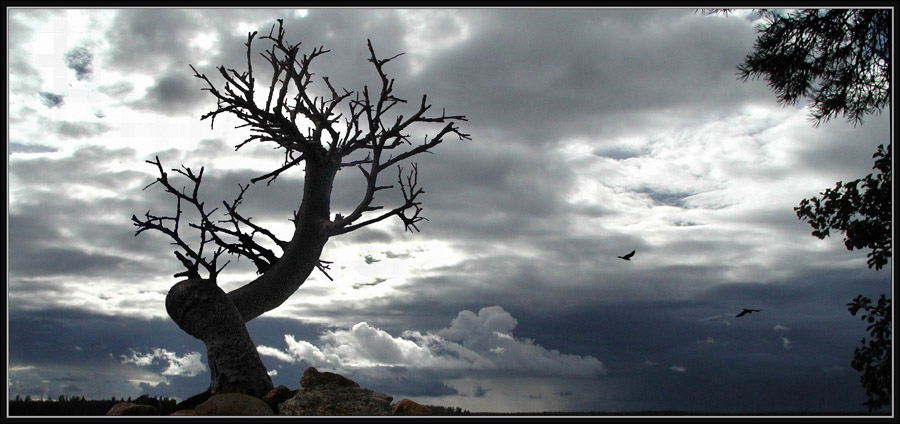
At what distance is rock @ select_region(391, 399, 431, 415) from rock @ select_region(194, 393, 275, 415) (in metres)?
1.64

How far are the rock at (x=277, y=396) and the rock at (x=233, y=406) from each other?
29cm

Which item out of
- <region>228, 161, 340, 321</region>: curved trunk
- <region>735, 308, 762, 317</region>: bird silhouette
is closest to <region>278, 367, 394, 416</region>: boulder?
<region>228, 161, 340, 321</region>: curved trunk

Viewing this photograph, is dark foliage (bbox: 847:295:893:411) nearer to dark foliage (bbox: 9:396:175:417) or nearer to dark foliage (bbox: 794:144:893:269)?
dark foliage (bbox: 794:144:893:269)

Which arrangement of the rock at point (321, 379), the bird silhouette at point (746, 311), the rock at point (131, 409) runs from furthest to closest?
the rock at point (321, 379) < the bird silhouette at point (746, 311) < the rock at point (131, 409)

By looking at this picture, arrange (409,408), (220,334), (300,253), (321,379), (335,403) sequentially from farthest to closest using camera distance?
(300,253), (220,334), (321,379), (409,408), (335,403)

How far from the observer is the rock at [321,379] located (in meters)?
9.11

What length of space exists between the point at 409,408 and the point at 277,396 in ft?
5.93

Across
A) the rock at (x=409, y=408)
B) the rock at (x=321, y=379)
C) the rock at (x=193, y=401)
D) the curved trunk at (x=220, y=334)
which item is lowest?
the rock at (x=409, y=408)

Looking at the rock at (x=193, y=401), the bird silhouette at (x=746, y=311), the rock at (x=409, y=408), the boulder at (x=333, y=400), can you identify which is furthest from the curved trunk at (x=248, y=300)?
the bird silhouette at (x=746, y=311)

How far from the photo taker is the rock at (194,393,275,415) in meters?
8.01

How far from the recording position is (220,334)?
9.40 meters

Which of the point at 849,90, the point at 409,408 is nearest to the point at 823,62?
the point at 849,90

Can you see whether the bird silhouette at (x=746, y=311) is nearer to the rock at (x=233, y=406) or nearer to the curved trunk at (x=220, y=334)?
the rock at (x=233, y=406)

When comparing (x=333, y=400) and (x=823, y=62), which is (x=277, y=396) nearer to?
(x=333, y=400)
